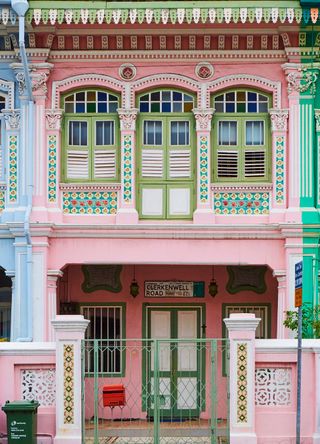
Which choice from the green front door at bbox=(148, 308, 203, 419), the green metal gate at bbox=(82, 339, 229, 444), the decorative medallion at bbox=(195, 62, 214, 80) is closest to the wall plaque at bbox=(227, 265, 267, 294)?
the green front door at bbox=(148, 308, 203, 419)

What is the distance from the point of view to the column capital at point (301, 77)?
20875mm

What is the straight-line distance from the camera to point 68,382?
17.0m

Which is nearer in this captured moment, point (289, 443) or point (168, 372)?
point (289, 443)

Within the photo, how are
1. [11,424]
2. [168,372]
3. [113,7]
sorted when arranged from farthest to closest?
[168,372], [113,7], [11,424]

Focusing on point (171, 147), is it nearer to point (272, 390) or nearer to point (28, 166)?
point (28, 166)

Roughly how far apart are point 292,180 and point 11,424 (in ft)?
24.0

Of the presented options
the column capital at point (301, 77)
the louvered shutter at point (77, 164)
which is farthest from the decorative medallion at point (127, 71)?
the column capital at point (301, 77)

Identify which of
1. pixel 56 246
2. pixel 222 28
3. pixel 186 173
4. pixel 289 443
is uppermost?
pixel 222 28

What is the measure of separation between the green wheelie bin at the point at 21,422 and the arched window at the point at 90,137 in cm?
578

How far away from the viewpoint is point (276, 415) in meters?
17.0

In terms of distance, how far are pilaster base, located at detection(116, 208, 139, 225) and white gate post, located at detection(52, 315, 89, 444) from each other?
4.06 metres

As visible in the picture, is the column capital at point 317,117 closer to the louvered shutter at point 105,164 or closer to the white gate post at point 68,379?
the louvered shutter at point 105,164

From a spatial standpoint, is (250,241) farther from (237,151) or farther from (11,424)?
(11,424)

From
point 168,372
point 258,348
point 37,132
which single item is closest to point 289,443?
point 258,348
